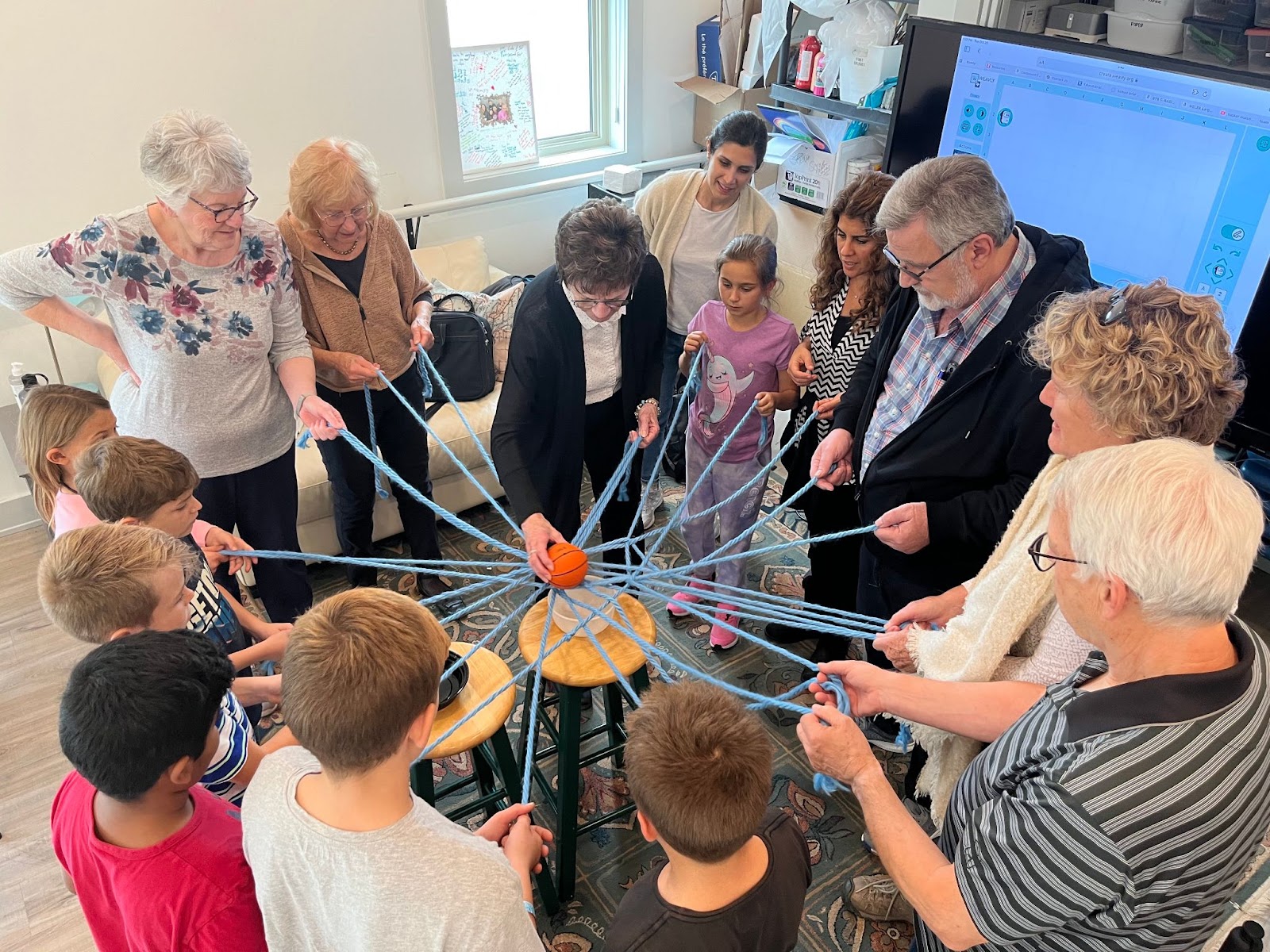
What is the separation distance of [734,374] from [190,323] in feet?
4.82

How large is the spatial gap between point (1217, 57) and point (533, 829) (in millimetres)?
2647

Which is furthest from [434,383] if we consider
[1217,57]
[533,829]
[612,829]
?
[1217,57]

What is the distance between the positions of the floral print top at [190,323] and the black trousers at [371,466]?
33 cm

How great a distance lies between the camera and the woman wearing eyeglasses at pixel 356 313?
7.33 feet

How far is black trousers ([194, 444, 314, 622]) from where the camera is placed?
2.33 meters

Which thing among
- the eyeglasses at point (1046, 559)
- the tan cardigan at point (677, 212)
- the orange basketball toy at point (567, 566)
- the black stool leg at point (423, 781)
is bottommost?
the black stool leg at point (423, 781)

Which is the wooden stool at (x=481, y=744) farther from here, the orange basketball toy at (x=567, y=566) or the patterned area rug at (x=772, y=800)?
the orange basketball toy at (x=567, y=566)

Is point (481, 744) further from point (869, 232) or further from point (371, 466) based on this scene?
point (869, 232)

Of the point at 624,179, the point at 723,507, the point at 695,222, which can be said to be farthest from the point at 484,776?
the point at 624,179

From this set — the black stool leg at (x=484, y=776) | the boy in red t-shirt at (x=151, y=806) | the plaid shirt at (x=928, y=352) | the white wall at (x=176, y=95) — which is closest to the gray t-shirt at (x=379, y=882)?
the boy in red t-shirt at (x=151, y=806)

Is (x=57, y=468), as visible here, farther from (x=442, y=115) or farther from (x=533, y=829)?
(x=442, y=115)

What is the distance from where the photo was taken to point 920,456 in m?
1.85

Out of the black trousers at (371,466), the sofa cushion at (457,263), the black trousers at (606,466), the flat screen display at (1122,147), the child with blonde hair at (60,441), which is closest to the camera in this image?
the child with blonde hair at (60,441)

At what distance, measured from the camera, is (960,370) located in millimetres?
1762
